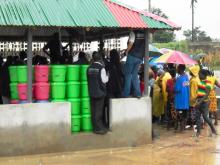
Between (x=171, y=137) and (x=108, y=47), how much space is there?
493 centimetres

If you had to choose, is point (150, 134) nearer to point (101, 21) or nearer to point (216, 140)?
point (216, 140)

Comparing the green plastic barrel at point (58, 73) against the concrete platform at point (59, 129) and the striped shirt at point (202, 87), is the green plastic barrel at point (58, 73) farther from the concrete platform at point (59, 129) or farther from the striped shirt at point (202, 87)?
the striped shirt at point (202, 87)

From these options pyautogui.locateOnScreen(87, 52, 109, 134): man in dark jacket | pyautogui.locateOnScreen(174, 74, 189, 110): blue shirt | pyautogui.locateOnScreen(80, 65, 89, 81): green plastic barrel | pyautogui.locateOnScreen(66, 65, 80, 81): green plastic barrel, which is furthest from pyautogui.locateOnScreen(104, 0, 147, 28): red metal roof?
→ pyautogui.locateOnScreen(174, 74, 189, 110): blue shirt

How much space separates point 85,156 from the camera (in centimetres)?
898

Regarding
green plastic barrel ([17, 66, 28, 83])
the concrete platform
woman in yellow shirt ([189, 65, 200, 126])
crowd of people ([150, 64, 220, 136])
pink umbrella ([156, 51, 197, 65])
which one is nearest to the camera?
the concrete platform

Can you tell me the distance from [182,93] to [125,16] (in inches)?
97.5

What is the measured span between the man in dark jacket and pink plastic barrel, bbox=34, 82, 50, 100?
86cm

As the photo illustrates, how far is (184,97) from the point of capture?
1107 centimetres

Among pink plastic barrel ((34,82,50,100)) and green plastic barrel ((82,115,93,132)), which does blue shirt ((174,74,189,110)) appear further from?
pink plastic barrel ((34,82,50,100))

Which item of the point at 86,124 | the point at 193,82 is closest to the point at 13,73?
the point at 86,124

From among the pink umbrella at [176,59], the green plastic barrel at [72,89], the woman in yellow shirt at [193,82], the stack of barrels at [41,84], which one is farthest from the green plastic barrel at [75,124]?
the pink umbrella at [176,59]

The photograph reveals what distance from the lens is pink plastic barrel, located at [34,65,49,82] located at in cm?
937

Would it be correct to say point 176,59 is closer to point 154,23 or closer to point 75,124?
point 154,23

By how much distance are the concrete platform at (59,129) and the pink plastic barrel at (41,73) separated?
1.94 ft
